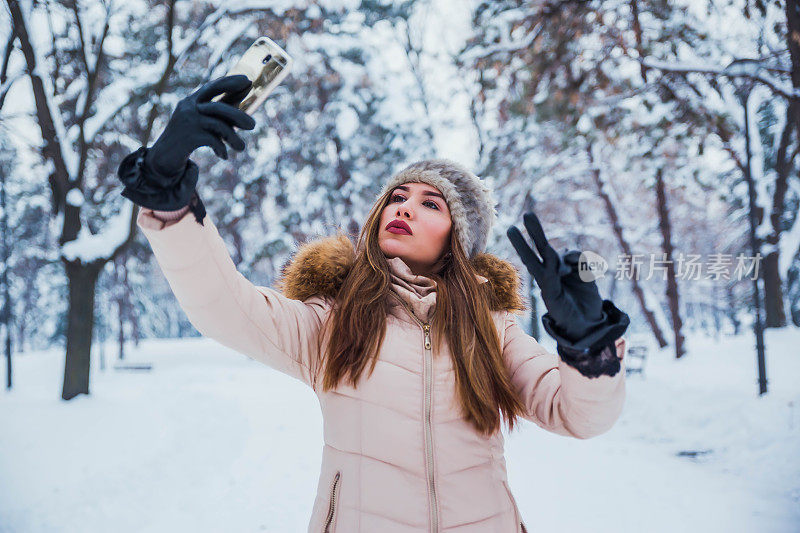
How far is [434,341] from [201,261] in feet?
2.55

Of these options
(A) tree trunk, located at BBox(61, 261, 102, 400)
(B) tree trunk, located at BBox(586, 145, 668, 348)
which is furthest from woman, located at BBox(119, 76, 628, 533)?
(B) tree trunk, located at BBox(586, 145, 668, 348)

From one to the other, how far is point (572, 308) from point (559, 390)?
1.19ft

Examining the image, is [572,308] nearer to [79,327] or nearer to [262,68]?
[262,68]

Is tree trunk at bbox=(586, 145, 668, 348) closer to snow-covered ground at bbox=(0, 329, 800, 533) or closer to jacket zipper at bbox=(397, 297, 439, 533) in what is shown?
snow-covered ground at bbox=(0, 329, 800, 533)

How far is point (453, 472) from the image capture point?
1.59 meters

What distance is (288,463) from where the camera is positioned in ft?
→ 19.7

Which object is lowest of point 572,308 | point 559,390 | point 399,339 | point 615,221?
point 559,390

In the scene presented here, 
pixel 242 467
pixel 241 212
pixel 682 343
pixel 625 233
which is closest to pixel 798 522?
pixel 242 467

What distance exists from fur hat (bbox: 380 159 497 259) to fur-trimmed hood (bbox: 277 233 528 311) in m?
0.15

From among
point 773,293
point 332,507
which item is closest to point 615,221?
point 773,293

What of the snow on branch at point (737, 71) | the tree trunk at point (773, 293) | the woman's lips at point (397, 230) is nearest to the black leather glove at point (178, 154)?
the woman's lips at point (397, 230)

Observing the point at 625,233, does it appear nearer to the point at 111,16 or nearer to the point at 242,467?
the point at 242,467

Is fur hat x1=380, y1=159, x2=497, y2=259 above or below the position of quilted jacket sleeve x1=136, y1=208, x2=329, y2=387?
above

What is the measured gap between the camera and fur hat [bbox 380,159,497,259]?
2.14 m
